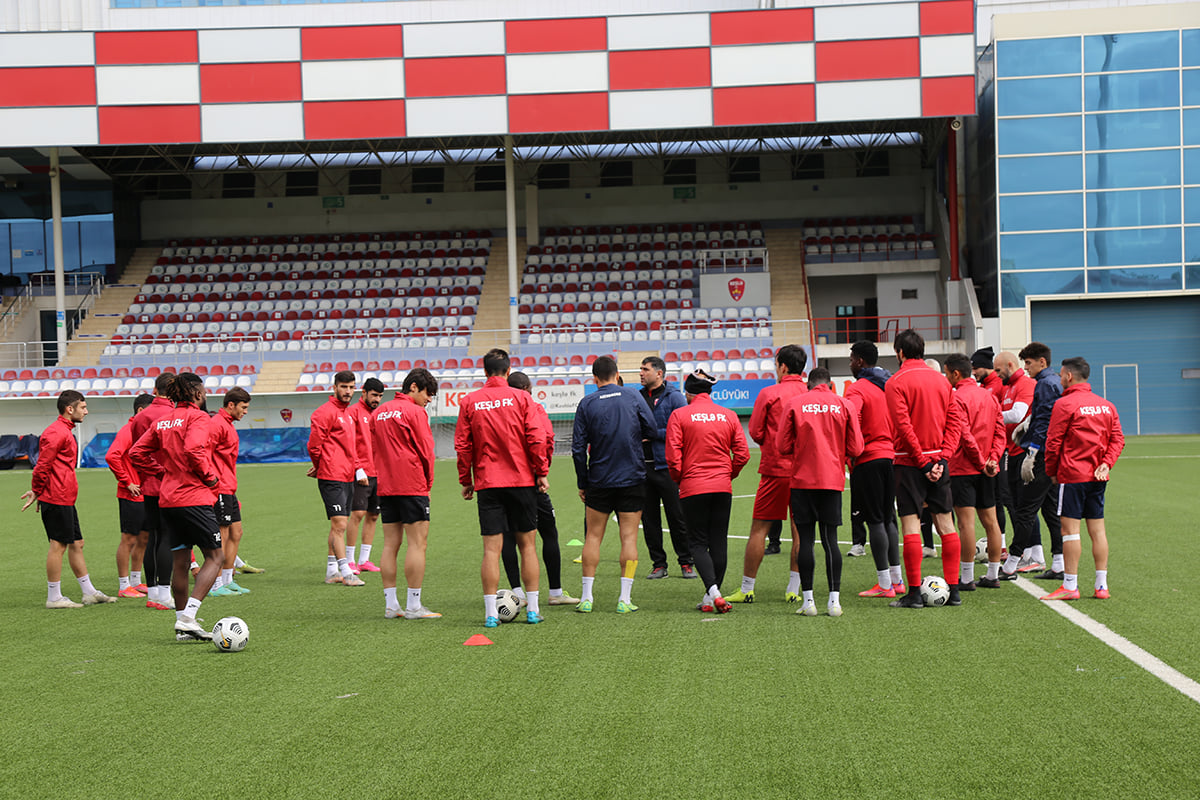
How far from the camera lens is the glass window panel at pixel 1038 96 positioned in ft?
103

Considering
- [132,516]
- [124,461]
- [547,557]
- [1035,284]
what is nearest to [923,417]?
[547,557]

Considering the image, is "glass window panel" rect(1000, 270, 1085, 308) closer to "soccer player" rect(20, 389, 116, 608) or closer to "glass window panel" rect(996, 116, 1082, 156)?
"glass window panel" rect(996, 116, 1082, 156)

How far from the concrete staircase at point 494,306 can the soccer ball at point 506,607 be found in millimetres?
25544

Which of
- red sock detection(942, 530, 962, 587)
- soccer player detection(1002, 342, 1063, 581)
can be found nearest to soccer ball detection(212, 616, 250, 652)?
red sock detection(942, 530, 962, 587)

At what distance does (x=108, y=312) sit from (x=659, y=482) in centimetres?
3465

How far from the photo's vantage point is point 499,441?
777 cm

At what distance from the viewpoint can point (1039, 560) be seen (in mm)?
9531

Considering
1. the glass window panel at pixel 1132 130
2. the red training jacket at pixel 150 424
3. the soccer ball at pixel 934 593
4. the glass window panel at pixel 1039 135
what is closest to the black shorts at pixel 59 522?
the red training jacket at pixel 150 424

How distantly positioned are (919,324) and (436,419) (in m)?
18.1

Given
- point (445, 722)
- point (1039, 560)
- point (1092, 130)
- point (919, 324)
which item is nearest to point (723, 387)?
point (919, 324)

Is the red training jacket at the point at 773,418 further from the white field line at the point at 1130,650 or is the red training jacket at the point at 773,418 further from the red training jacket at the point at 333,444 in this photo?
the red training jacket at the point at 333,444

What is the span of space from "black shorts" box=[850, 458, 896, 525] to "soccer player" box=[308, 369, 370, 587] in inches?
190

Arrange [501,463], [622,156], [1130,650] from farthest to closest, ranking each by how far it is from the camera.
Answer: [622,156] < [501,463] < [1130,650]

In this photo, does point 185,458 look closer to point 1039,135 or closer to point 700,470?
point 700,470
